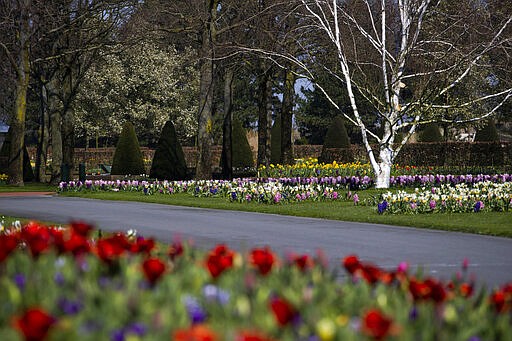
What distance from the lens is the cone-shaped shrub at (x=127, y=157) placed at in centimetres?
3950

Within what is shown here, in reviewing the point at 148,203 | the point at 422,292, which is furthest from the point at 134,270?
the point at 148,203

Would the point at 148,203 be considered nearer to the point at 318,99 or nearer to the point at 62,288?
the point at 62,288

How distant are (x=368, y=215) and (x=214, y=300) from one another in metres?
14.0

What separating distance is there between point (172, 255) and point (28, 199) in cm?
2185

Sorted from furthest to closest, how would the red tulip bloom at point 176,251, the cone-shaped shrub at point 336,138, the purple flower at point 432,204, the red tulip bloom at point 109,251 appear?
the cone-shaped shrub at point 336,138 < the purple flower at point 432,204 < the red tulip bloom at point 176,251 < the red tulip bloom at point 109,251

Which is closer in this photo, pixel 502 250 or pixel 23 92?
pixel 502 250

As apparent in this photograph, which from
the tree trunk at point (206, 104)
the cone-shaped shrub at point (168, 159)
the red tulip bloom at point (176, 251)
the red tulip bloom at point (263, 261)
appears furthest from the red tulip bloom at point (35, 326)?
the cone-shaped shrub at point (168, 159)

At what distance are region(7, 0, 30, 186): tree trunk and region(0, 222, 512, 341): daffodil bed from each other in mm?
30682

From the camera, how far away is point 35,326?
324cm

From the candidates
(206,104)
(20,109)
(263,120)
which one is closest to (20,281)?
(206,104)

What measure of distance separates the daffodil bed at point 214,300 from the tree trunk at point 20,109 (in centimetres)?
3068

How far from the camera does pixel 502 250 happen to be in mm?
12523

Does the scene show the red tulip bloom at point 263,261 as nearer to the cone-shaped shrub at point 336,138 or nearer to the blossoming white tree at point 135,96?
the cone-shaped shrub at point 336,138

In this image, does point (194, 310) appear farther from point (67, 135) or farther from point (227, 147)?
point (67, 135)
